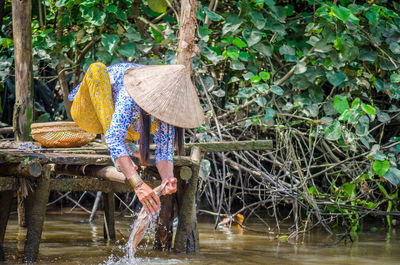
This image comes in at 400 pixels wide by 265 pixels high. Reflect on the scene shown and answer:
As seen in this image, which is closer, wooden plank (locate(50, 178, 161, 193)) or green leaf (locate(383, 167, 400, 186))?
wooden plank (locate(50, 178, 161, 193))

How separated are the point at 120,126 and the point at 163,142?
0.97 ft

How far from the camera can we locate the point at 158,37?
537 cm

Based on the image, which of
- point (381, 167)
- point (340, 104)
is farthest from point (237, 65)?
point (381, 167)

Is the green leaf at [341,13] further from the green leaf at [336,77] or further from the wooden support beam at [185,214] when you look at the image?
the wooden support beam at [185,214]

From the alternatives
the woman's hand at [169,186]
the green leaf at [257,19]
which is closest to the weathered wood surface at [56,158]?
the woman's hand at [169,186]

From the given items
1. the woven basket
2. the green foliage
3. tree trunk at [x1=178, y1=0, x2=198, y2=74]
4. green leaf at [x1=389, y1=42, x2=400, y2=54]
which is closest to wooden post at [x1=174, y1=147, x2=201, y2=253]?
tree trunk at [x1=178, y1=0, x2=198, y2=74]

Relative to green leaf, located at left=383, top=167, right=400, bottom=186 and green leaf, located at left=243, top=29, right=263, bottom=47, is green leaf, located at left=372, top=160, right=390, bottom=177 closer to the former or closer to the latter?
green leaf, located at left=383, top=167, right=400, bottom=186

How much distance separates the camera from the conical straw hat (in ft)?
9.42

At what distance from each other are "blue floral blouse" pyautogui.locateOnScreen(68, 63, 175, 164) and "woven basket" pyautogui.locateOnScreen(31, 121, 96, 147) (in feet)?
2.86

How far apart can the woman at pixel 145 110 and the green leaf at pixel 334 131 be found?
2.01 m

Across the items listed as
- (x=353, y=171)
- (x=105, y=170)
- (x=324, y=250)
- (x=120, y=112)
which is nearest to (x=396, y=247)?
(x=324, y=250)

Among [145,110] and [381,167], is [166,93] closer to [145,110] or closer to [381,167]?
[145,110]

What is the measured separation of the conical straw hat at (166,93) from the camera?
2.87m

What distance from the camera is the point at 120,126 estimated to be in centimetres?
288
